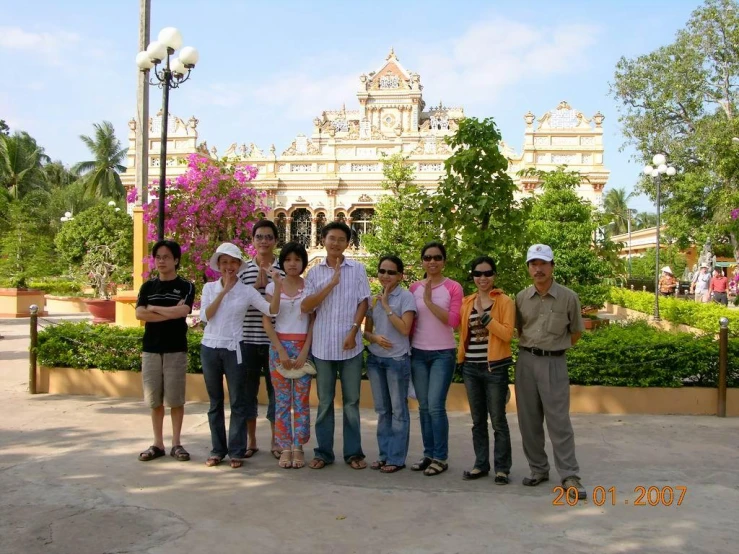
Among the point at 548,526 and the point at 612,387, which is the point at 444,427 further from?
the point at 612,387

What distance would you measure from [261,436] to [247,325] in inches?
46.2

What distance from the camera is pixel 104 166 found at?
4503 cm

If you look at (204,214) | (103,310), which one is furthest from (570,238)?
(103,310)

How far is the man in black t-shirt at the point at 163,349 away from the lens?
4641 mm

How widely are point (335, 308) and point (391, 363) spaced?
526mm

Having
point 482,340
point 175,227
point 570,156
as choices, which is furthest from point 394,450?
point 570,156

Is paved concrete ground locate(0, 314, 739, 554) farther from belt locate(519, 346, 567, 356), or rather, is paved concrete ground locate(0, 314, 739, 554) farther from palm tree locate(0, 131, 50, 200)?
palm tree locate(0, 131, 50, 200)

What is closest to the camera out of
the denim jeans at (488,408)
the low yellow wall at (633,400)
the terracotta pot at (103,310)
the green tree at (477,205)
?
the denim jeans at (488,408)

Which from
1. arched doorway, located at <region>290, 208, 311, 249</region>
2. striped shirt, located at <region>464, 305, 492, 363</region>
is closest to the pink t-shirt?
striped shirt, located at <region>464, 305, 492, 363</region>

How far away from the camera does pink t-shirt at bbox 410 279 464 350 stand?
438 centimetres

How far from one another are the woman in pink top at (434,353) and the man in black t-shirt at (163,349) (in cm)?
166

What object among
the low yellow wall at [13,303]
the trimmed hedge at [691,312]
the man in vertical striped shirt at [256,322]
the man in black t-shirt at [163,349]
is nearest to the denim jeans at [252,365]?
the man in vertical striped shirt at [256,322]

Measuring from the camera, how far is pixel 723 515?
364cm

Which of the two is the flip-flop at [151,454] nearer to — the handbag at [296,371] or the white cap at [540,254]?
the handbag at [296,371]
